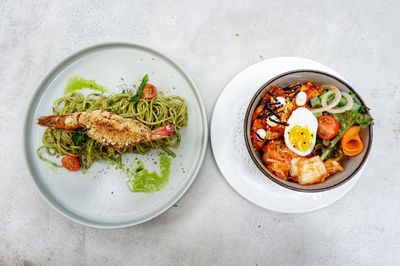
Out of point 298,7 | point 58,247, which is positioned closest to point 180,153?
point 58,247

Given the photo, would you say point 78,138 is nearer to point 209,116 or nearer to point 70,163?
point 70,163

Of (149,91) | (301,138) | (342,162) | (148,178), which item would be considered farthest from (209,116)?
(342,162)

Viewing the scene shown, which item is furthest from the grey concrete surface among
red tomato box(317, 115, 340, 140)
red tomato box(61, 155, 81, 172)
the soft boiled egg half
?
red tomato box(317, 115, 340, 140)

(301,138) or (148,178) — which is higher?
(301,138)

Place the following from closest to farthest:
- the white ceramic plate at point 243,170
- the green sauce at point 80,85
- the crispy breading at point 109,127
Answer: the crispy breading at point 109,127
the white ceramic plate at point 243,170
the green sauce at point 80,85

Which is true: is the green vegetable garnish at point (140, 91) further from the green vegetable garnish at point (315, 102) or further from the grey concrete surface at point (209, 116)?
the green vegetable garnish at point (315, 102)

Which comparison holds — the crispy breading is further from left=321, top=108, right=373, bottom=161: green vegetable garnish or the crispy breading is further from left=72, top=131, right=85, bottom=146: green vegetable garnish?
left=321, top=108, right=373, bottom=161: green vegetable garnish

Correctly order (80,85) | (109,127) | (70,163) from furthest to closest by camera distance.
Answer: (80,85), (70,163), (109,127)

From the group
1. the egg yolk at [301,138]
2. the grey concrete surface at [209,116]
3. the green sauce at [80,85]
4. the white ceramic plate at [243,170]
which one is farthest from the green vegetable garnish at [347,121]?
the green sauce at [80,85]
